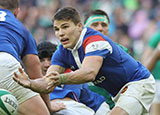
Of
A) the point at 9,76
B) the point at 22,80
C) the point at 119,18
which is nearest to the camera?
the point at 22,80

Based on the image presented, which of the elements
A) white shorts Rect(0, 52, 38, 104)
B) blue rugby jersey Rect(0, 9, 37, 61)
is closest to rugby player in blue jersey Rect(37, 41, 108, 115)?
white shorts Rect(0, 52, 38, 104)

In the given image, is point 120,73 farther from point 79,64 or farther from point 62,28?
point 62,28

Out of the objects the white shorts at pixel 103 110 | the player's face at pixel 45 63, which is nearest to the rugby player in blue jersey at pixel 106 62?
the white shorts at pixel 103 110

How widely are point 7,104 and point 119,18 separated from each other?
10577 mm

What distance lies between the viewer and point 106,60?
18.2ft

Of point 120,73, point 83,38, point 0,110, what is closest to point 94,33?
point 83,38

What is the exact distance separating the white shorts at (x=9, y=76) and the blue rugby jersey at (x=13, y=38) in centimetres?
10

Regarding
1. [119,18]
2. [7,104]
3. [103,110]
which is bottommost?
[119,18]

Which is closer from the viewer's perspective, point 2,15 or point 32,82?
point 32,82

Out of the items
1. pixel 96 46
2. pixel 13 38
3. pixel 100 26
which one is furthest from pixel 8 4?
pixel 100 26

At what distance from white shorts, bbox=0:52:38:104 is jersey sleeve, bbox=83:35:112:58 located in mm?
873

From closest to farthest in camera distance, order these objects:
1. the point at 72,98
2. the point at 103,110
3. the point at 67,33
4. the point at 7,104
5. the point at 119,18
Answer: the point at 7,104 < the point at 67,33 < the point at 72,98 < the point at 103,110 < the point at 119,18

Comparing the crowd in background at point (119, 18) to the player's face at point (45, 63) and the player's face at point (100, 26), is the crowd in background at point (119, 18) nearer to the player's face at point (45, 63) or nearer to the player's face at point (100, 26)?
the player's face at point (100, 26)

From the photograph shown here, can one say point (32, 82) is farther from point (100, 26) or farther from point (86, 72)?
point (100, 26)
